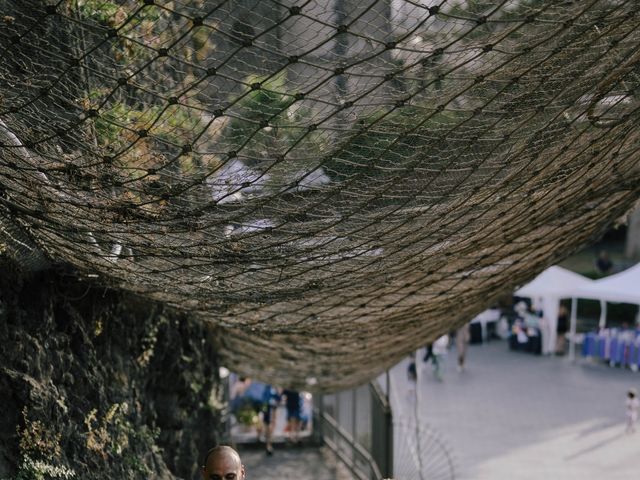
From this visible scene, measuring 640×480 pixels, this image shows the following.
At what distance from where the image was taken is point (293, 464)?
36.4ft

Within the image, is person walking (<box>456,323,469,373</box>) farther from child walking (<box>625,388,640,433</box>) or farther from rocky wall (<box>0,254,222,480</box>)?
rocky wall (<box>0,254,222,480</box>)

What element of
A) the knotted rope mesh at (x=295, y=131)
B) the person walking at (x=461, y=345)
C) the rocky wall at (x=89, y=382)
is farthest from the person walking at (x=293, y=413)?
the knotted rope mesh at (x=295, y=131)

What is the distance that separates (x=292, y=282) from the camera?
13.6 ft

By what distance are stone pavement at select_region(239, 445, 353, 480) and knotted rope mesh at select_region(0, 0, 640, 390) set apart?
6623 mm

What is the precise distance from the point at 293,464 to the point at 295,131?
27.4ft

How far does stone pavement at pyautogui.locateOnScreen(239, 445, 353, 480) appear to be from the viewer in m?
10.5

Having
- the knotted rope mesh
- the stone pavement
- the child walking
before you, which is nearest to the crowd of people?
the stone pavement

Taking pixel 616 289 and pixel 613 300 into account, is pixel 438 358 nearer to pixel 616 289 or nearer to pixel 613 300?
pixel 613 300

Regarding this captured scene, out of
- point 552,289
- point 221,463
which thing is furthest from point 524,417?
point 221,463

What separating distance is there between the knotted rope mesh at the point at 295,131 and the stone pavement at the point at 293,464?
6623mm

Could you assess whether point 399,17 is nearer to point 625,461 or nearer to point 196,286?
point 196,286

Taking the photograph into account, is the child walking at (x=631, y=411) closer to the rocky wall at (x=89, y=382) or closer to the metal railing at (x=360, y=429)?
the metal railing at (x=360, y=429)

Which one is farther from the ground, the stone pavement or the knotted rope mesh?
the knotted rope mesh

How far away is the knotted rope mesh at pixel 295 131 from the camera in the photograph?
9.80ft
